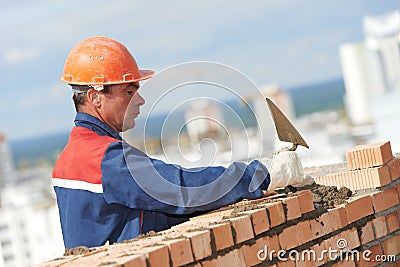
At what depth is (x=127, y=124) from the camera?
475 cm

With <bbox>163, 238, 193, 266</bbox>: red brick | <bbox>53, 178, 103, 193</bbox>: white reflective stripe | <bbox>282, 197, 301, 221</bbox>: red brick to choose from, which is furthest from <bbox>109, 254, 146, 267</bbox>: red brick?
<bbox>282, 197, 301, 221</bbox>: red brick

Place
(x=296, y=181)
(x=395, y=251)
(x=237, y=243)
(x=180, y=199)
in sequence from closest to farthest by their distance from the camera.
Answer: (x=237, y=243) → (x=180, y=199) → (x=296, y=181) → (x=395, y=251)

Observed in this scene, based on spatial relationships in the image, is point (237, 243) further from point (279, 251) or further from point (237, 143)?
point (237, 143)

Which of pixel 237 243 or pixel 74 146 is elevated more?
pixel 74 146

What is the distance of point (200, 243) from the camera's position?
3.71 metres

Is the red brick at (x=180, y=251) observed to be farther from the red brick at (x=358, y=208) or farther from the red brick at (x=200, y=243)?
the red brick at (x=358, y=208)

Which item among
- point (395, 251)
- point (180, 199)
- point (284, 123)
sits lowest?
point (395, 251)

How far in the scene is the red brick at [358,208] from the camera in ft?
15.3

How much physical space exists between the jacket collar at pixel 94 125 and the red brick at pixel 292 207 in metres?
1.02

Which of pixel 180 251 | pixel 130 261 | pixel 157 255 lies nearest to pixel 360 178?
pixel 180 251

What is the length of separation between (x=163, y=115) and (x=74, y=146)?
1.63 feet

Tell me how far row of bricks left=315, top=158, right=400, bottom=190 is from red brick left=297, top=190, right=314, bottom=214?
0.81 meters

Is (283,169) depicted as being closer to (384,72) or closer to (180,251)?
(180,251)

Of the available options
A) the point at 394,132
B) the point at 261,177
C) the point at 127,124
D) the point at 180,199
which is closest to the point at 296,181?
the point at 261,177
